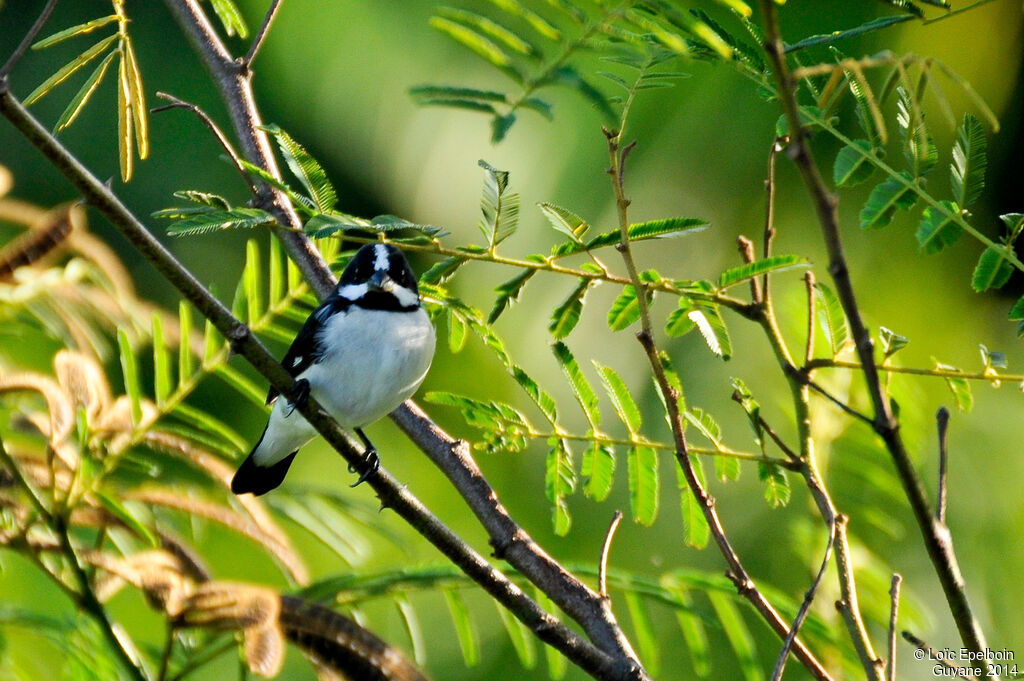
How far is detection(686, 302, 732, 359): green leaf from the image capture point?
2.00 metres

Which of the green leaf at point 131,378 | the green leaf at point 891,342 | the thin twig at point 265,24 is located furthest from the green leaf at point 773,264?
the green leaf at point 131,378

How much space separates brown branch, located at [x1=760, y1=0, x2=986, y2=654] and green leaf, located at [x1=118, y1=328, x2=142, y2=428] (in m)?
1.62

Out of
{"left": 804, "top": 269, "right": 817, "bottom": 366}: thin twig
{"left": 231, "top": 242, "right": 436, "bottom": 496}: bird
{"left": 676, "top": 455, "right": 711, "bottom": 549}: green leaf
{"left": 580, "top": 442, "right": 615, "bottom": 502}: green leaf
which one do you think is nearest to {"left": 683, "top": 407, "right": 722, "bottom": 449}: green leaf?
{"left": 676, "top": 455, "right": 711, "bottom": 549}: green leaf

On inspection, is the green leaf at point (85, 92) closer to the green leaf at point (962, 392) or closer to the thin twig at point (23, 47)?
the thin twig at point (23, 47)

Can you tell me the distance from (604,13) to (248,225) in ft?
2.31

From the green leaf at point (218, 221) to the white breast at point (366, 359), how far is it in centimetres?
104

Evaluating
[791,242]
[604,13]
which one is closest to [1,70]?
[604,13]

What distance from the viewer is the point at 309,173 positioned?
2.11 metres

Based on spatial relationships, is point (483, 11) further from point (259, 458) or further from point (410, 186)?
point (259, 458)

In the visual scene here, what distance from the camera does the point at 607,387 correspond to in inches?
88.5

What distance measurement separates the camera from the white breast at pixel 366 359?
293 cm

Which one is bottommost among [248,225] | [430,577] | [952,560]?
[430,577]

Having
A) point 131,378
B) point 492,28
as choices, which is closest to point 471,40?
point 492,28

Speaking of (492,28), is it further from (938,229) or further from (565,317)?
(938,229)
